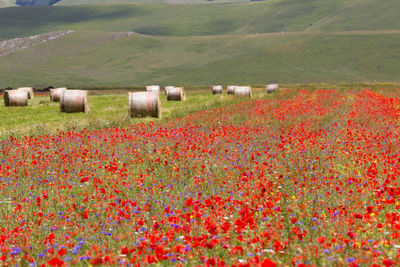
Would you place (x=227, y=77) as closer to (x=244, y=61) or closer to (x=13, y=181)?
(x=244, y=61)

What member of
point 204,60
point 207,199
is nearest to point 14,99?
point 207,199

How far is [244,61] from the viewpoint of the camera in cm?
11812

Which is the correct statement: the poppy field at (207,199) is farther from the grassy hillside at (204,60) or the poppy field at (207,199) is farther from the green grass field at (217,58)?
the grassy hillside at (204,60)

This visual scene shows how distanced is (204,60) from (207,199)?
120 metres

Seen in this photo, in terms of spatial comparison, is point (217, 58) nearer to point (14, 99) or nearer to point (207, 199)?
point (14, 99)

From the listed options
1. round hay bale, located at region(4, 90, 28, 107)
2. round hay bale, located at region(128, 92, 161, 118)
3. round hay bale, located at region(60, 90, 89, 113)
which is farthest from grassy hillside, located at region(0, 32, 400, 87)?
round hay bale, located at region(128, 92, 161, 118)

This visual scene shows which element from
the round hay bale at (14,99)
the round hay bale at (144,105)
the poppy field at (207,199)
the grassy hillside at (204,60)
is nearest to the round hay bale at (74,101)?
the round hay bale at (144,105)

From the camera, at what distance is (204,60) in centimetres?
12369

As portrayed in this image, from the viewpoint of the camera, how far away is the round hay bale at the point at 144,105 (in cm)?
2108

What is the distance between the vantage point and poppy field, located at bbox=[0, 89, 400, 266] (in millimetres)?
4426

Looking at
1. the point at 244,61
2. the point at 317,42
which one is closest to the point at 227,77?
the point at 244,61

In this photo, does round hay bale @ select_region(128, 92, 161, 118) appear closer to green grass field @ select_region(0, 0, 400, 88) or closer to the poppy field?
the poppy field

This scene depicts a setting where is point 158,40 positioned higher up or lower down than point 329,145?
higher up

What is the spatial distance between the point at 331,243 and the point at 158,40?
151798mm
